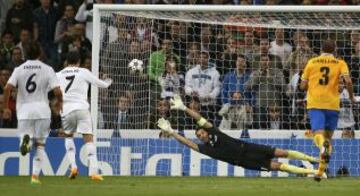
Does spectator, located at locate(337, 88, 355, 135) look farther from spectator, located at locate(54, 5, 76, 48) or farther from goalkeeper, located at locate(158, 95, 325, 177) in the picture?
spectator, located at locate(54, 5, 76, 48)

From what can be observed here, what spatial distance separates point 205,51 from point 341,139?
324 centimetres

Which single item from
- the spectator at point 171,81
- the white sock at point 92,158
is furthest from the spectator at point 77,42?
the white sock at point 92,158

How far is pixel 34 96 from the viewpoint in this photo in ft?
59.5

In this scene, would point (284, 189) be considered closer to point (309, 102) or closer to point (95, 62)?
point (309, 102)

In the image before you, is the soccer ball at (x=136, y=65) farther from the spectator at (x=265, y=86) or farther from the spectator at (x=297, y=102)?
the spectator at (x=297, y=102)

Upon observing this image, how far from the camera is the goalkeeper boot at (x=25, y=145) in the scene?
57.8 ft

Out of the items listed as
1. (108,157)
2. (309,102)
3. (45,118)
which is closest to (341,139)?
(309,102)

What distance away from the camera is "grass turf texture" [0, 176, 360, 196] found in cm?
1559

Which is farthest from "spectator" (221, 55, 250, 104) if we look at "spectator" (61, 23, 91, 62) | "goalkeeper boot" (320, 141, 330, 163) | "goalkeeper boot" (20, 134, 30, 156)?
"goalkeeper boot" (20, 134, 30, 156)

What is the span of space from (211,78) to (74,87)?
4077 mm

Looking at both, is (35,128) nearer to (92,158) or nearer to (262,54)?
(92,158)

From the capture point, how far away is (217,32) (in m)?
22.9

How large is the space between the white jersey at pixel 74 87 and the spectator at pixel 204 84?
11.7 feet

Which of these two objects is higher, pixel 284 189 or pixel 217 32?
pixel 217 32
